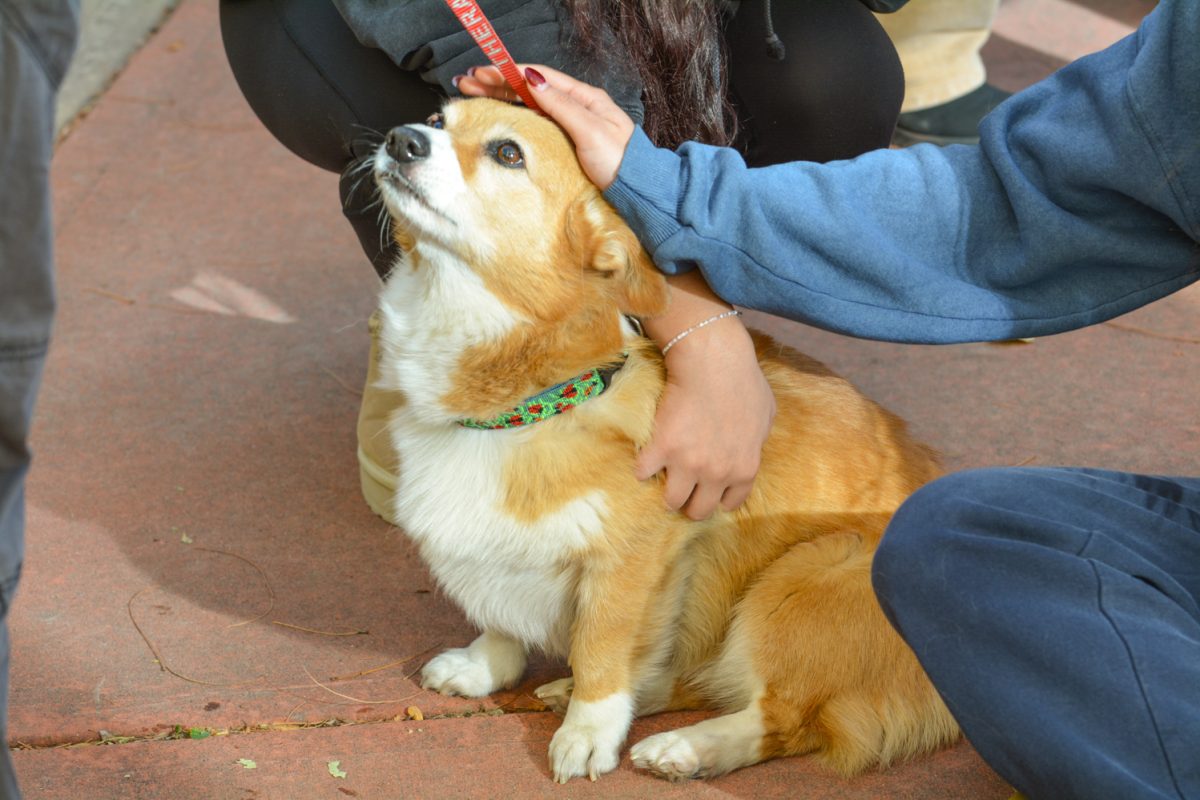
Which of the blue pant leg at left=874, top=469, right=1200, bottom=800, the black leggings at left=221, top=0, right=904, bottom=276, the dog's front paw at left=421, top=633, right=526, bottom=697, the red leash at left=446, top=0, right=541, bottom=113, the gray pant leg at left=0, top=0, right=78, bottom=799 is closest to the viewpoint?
the gray pant leg at left=0, top=0, right=78, bottom=799

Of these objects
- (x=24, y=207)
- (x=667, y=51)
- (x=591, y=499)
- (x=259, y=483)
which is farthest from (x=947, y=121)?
(x=24, y=207)

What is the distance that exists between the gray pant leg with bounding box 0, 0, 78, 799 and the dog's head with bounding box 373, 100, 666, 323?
82cm

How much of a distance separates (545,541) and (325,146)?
0.93 meters

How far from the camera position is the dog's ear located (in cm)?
184

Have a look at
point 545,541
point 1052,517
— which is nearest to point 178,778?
point 545,541

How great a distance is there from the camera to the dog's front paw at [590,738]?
1.91 meters

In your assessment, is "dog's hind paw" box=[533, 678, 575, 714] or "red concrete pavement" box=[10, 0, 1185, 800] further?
"dog's hind paw" box=[533, 678, 575, 714]

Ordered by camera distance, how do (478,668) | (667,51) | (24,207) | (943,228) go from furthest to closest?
(478,668), (667,51), (943,228), (24,207)

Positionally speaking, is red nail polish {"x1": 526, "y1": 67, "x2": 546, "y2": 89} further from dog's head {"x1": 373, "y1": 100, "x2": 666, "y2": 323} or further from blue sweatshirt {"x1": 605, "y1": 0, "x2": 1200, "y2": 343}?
blue sweatshirt {"x1": 605, "y1": 0, "x2": 1200, "y2": 343}

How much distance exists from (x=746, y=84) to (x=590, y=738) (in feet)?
3.88

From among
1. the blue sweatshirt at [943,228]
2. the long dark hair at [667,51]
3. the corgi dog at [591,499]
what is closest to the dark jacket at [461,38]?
the long dark hair at [667,51]

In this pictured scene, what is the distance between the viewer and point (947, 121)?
403cm

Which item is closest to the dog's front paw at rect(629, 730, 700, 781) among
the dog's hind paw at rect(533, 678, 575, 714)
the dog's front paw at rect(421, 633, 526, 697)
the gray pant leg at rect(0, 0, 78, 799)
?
the dog's hind paw at rect(533, 678, 575, 714)

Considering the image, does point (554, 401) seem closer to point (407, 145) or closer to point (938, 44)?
point (407, 145)
